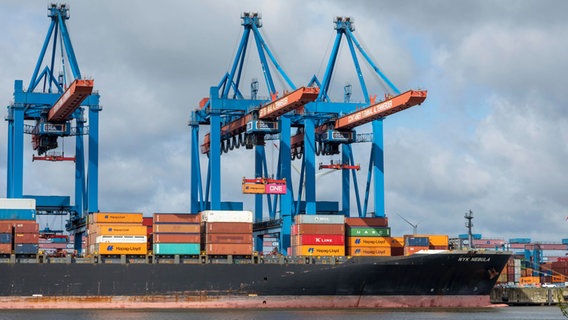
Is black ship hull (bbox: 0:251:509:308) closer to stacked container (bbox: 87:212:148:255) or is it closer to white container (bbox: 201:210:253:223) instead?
stacked container (bbox: 87:212:148:255)

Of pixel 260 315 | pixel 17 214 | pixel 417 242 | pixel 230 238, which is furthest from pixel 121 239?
pixel 417 242

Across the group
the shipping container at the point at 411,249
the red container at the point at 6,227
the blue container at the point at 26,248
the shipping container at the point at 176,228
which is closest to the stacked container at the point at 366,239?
the shipping container at the point at 411,249

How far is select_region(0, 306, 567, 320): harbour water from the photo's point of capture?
54.9 m

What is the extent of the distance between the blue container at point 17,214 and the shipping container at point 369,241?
68.8 feet

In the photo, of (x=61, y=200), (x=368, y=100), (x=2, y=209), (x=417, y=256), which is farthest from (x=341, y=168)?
(x=2, y=209)

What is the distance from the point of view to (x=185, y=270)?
6203 centimetres

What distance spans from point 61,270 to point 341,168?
2591 cm

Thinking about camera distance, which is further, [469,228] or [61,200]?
[61,200]

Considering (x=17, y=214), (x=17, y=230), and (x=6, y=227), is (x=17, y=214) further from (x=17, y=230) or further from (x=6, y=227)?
(x=6, y=227)

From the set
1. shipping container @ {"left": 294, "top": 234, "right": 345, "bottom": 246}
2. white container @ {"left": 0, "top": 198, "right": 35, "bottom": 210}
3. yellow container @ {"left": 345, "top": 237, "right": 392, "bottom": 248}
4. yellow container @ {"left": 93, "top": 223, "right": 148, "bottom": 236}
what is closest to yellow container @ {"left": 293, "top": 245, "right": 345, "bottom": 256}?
shipping container @ {"left": 294, "top": 234, "right": 345, "bottom": 246}

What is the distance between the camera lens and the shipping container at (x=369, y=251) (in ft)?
213

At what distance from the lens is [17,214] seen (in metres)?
61.1

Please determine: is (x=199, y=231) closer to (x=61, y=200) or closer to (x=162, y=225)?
(x=162, y=225)

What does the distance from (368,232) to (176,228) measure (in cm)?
1315
